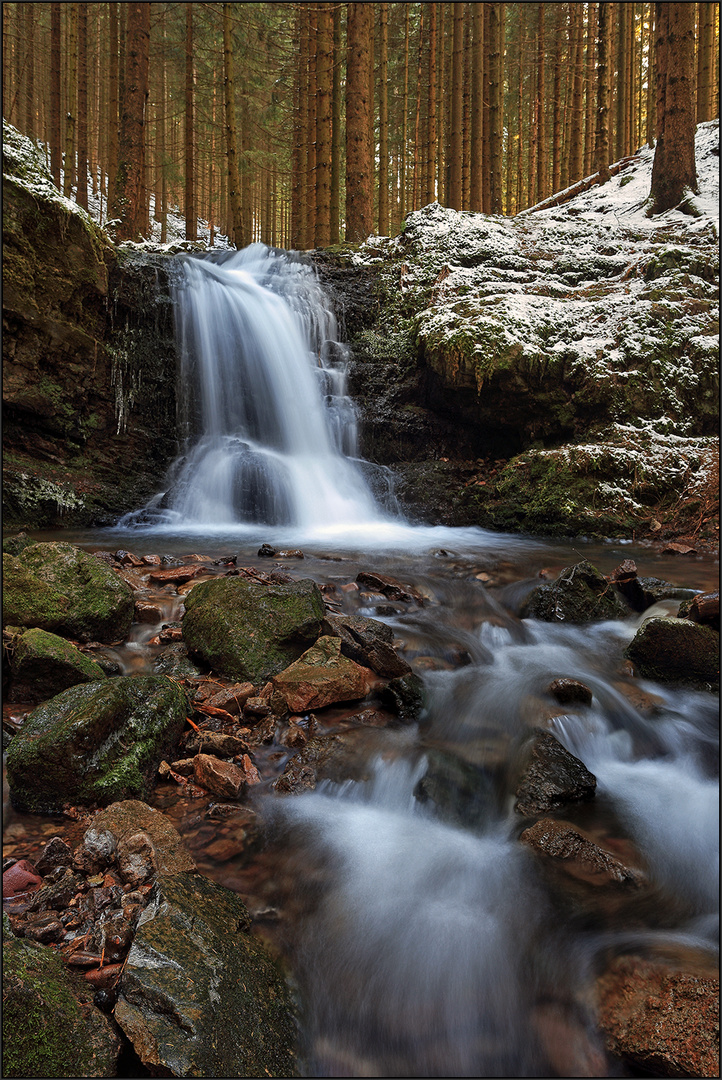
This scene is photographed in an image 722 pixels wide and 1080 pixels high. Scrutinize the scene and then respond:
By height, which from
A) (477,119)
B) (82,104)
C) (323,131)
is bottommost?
(323,131)

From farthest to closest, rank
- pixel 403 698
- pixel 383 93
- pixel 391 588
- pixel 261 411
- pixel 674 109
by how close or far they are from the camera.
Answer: pixel 383 93 → pixel 674 109 → pixel 261 411 → pixel 391 588 → pixel 403 698

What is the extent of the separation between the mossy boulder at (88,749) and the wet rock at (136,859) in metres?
0.35

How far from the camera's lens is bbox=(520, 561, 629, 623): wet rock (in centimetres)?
489

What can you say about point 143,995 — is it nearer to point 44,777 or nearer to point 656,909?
point 44,777

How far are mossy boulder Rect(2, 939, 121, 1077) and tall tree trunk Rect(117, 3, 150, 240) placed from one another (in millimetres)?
13225

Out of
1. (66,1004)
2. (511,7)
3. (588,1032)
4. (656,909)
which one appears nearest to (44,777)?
(66,1004)

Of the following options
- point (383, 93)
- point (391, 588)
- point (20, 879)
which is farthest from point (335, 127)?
point (20, 879)

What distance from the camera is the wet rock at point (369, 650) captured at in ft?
12.6

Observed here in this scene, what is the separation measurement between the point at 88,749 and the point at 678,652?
380 centimetres

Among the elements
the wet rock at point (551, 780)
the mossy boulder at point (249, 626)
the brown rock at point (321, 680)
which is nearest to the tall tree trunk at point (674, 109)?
the mossy boulder at point (249, 626)

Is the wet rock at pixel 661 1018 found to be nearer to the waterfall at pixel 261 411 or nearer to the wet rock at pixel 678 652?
the wet rock at pixel 678 652

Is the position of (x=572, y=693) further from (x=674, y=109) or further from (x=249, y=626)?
(x=674, y=109)

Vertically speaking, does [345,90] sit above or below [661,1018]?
above

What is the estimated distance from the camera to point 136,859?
210 cm
